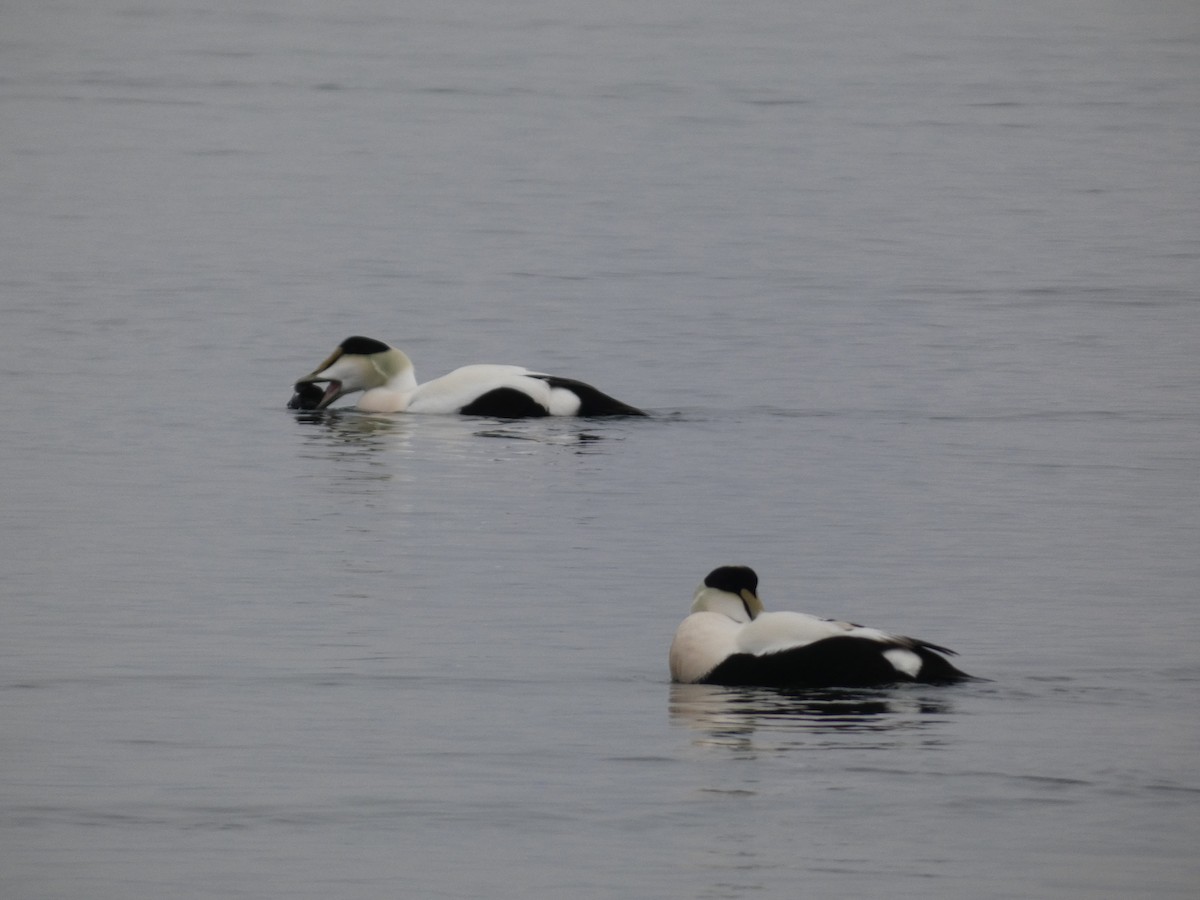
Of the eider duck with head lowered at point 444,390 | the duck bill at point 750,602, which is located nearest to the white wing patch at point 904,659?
the duck bill at point 750,602

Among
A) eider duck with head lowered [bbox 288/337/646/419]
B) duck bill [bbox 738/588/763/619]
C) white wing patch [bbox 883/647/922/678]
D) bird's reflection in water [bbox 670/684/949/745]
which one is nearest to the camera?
bird's reflection in water [bbox 670/684/949/745]

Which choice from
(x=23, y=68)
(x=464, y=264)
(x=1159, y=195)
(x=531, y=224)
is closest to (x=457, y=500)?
(x=464, y=264)

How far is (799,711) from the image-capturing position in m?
8.18

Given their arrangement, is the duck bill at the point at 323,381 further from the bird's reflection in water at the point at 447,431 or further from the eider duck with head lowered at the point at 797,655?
the eider duck with head lowered at the point at 797,655

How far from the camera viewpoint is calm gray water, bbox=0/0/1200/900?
695 centimetres

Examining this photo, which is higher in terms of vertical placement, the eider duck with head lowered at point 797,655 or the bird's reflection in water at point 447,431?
the bird's reflection in water at point 447,431

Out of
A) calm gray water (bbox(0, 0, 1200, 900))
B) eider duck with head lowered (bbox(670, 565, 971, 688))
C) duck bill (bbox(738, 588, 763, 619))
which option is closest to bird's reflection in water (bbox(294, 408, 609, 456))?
calm gray water (bbox(0, 0, 1200, 900))

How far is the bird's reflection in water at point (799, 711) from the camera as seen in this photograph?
7957 millimetres

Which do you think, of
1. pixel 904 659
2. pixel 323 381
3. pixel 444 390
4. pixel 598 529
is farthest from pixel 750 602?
pixel 323 381

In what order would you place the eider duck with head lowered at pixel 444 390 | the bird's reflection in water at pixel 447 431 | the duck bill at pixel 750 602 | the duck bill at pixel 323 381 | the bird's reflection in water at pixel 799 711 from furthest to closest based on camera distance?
the duck bill at pixel 323 381 < the eider duck with head lowered at pixel 444 390 < the bird's reflection in water at pixel 447 431 < the duck bill at pixel 750 602 < the bird's reflection in water at pixel 799 711

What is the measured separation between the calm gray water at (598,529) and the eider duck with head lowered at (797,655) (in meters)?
0.09

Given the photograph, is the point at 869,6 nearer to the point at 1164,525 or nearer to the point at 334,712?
the point at 1164,525

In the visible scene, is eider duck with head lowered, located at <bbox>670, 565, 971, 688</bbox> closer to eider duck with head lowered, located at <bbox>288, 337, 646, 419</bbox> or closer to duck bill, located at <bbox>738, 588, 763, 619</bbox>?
duck bill, located at <bbox>738, 588, 763, 619</bbox>

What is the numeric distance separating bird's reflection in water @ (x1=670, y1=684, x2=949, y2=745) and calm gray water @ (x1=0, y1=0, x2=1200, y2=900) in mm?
24
